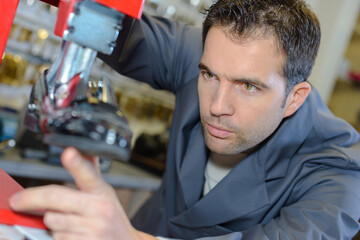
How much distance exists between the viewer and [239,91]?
986 millimetres

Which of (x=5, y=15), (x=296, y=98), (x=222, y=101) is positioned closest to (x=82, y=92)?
(x=5, y=15)

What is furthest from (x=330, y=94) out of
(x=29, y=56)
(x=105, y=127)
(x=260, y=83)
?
(x=105, y=127)

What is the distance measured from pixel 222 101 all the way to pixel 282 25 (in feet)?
0.76

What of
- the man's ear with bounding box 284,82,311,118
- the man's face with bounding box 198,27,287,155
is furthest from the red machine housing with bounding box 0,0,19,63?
the man's ear with bounding box 284,82,311,118

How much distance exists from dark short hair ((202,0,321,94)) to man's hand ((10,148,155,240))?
57cm

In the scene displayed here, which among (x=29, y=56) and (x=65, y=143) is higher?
(x=65, y=143)

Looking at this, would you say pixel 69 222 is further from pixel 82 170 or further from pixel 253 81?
pixel 253 81

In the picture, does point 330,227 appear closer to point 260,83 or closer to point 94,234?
point 260,83

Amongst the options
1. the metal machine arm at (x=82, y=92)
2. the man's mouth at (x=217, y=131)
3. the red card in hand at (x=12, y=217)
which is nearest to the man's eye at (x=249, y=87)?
the man's mouth at (x=217, y=131)

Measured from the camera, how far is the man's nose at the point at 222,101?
96 centimetres

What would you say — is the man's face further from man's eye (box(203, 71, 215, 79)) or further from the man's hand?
the man's hand

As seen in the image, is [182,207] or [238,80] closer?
[238,80]

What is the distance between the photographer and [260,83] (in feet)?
3.17

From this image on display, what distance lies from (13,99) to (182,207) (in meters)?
1.37
